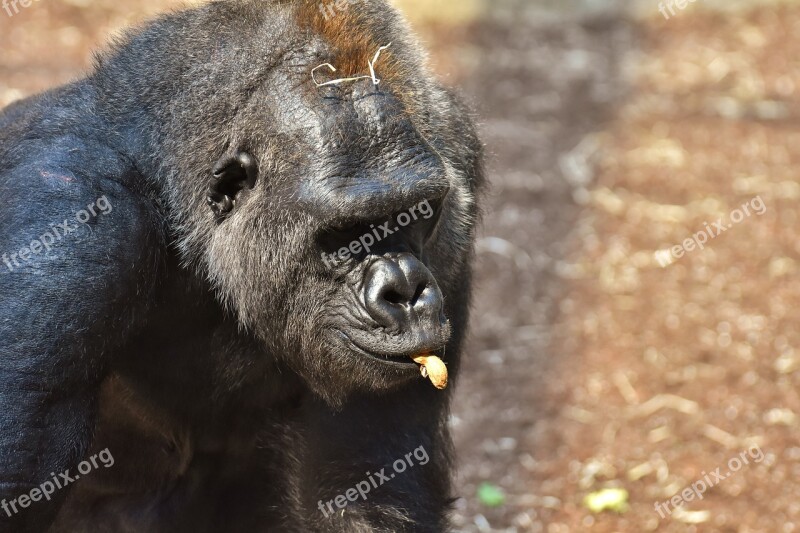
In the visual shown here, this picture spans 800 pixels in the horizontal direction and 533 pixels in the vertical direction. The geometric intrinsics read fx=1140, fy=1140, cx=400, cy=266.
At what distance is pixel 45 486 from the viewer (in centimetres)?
399

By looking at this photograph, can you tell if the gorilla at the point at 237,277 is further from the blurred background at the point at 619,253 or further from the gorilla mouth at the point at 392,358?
the blurred background at the point at 619,253

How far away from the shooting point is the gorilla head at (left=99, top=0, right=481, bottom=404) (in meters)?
4.12

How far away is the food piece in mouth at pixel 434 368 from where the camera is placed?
409cm

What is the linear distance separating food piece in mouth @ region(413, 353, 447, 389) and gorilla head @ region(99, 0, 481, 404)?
6 cm

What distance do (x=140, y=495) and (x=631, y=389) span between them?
3.37m

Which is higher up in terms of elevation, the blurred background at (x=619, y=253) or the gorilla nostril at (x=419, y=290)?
the gorilla nostril at (x=419, y=290)

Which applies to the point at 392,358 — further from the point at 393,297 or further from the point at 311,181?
the point at 311,181

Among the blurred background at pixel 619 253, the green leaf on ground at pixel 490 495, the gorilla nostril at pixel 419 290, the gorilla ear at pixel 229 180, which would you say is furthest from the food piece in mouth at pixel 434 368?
the green leaf on ground at pixel 490 495

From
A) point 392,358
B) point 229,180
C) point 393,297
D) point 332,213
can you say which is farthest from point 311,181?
point 392,358

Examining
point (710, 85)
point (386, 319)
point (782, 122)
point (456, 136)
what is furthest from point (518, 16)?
point (386, 319)

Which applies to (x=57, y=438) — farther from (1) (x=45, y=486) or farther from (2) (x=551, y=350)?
(2) (x=551, y=350)

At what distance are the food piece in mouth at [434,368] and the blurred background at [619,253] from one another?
→ 1.72m

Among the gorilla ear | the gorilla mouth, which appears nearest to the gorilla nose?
the gorilla mouth

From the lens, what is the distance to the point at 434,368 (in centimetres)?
410
